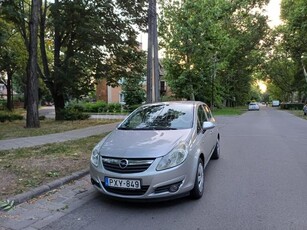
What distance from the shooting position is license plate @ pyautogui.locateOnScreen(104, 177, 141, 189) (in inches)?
185

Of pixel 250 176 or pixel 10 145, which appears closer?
pixel 250 176

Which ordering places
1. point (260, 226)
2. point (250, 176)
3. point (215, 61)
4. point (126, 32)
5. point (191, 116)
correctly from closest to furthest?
point (260, 226)
point (191, 116)
point (250, 176)
point (126, 32)
point (215, 61)

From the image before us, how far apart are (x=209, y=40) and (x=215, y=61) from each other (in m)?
3.26

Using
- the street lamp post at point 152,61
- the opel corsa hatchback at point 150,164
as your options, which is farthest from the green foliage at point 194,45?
the opel corsa hatchback at point 150,164

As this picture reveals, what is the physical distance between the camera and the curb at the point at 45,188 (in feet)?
17.1

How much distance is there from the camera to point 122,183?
478 centimetres

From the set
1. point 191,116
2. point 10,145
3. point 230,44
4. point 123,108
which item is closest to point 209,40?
point 230,44

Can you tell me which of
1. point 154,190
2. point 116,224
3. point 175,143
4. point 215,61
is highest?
point 215,61

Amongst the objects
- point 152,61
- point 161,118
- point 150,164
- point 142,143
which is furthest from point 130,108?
point 150,164

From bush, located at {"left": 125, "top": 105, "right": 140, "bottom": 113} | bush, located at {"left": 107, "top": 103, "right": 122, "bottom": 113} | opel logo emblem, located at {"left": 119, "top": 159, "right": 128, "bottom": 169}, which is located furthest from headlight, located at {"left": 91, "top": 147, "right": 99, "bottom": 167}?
bush, located at {"left": 107, "top": 103, "right": 122, "bottom": 113}

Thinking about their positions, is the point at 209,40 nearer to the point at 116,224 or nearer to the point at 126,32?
the point at 126,32

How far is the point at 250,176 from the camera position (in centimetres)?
684

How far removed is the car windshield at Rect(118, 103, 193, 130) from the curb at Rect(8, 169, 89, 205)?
54.4 inches

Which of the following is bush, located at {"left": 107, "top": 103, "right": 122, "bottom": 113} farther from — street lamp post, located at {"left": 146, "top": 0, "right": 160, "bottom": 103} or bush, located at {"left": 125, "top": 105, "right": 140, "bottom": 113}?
street lamp post, located at {"left": 146, "top": 0, "right": 160, "bottom": 103}
